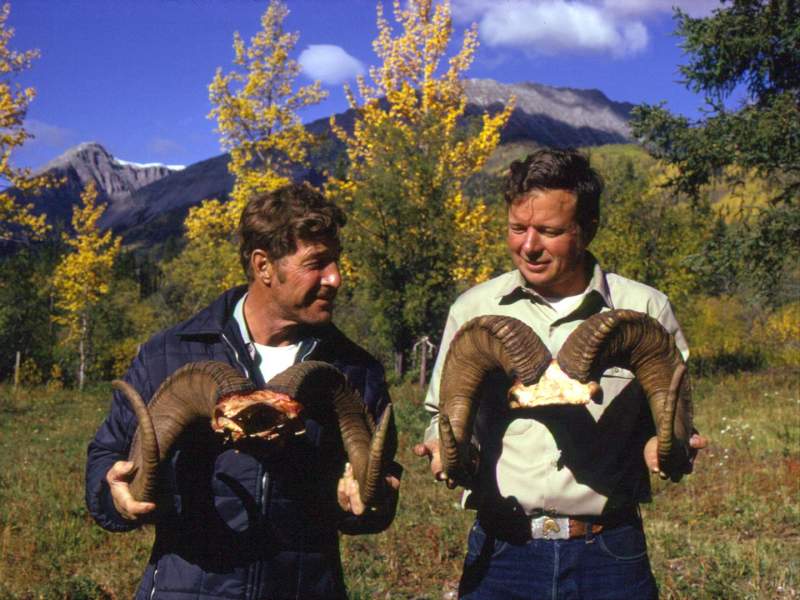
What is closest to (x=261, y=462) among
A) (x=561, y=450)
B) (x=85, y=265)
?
(x=561, y=450)

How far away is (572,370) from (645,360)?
0.38 m

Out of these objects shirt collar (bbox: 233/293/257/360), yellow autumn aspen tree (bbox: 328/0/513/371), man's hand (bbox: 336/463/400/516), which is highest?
yellow autumn aspen tree (bbox: 328/0/513/371)

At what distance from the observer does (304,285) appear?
3820 mm

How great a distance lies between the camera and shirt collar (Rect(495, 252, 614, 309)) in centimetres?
389

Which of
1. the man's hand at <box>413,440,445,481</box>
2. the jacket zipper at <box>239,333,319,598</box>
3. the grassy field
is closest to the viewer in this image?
the jacket zipper at <box>239,333,319,598</box>

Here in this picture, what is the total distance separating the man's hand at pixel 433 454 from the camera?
12.1 ft

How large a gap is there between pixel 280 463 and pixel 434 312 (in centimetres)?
2299

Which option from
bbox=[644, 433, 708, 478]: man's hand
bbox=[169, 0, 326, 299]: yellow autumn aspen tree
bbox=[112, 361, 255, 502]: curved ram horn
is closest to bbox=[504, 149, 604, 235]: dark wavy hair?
bbox=[644, 433, 708, 478]: man's hand

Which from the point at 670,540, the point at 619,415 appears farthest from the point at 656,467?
the point at 670,540

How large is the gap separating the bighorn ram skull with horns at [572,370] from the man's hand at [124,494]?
130 centimetres

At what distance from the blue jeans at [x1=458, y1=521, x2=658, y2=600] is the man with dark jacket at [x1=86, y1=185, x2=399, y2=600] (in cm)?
62

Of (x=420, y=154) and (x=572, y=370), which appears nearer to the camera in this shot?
(x=572, y=370)

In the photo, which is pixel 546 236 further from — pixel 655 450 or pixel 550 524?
pixel 550 524

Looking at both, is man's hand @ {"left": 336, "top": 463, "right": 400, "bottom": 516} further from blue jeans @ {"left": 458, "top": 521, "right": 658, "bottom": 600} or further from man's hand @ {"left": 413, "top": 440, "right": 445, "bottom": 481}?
blue jeans @ {"left": 458, "top": 521, "right": 658, "bottom": 600}
